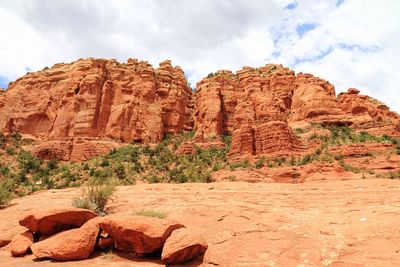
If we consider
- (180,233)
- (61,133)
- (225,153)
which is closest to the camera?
(180,233)

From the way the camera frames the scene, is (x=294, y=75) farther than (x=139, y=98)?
Yes

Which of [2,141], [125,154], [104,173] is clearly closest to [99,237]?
[104,173]

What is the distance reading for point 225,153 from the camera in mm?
44125

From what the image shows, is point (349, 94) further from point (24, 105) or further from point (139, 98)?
point (24, 105)

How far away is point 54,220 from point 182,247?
4.01 metres

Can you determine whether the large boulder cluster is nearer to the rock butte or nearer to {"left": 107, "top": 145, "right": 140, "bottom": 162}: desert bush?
{"left": 107, "top": 145, "right": 140, "bottom": 162}: desert bush

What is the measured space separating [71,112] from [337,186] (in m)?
46.3

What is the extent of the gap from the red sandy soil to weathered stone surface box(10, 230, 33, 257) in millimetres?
222

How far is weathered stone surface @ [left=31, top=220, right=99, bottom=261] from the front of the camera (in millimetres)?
8320

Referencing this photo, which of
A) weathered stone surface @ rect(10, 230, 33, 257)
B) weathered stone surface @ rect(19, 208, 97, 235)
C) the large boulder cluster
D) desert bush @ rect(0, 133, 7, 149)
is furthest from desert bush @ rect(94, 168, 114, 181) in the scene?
the large boulder cluster

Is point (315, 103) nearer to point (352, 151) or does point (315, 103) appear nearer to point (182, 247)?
point (352, 151)

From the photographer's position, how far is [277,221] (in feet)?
30.2

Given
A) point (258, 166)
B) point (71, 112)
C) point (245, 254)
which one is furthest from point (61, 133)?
point (245, 254)

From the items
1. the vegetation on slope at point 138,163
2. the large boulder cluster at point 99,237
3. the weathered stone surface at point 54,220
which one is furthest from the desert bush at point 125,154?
the large boulder cluster at point 99,237
